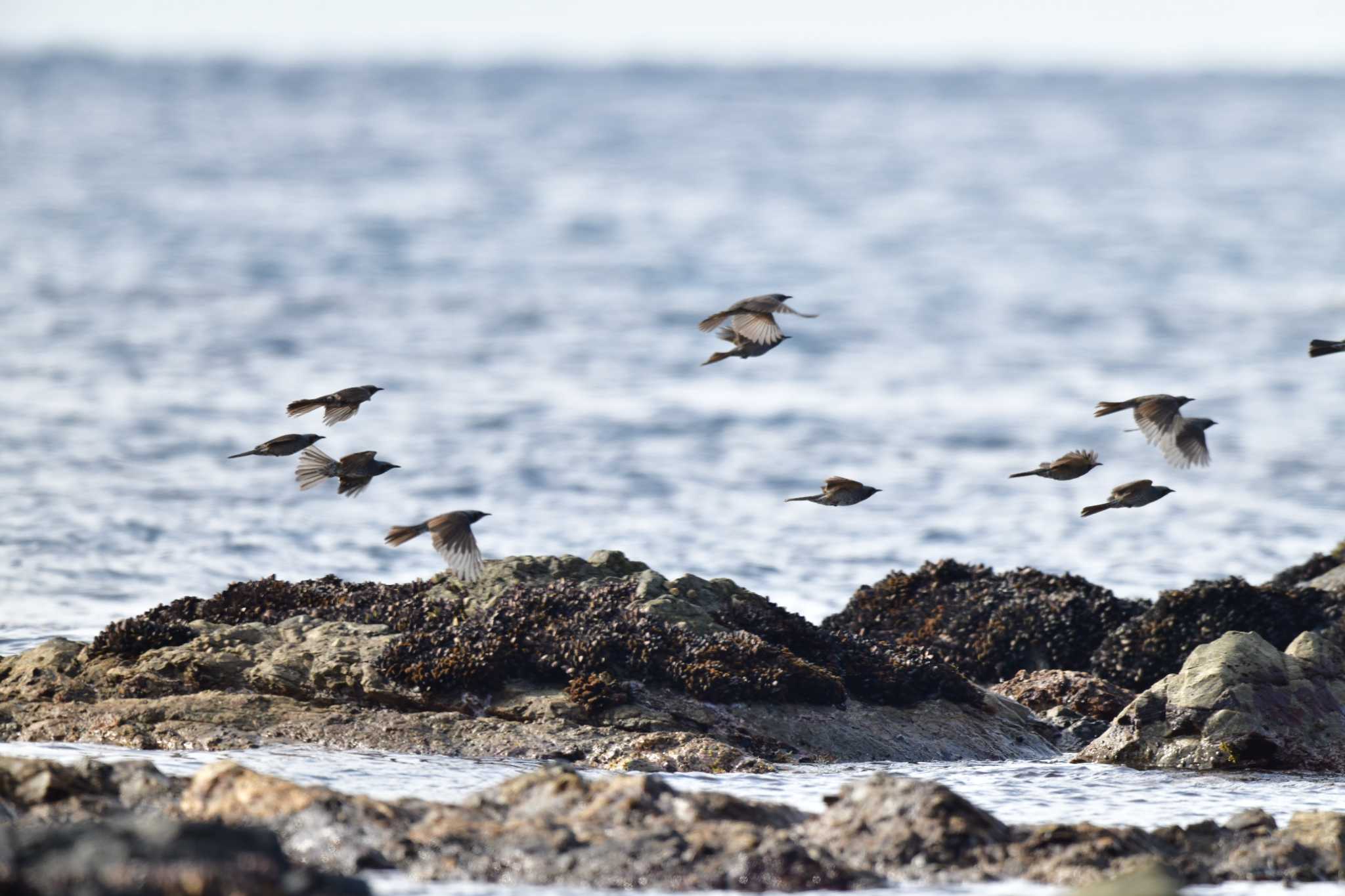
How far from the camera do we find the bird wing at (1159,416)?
12.5m

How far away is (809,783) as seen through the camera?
11.4 m

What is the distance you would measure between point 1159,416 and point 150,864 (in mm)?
7997

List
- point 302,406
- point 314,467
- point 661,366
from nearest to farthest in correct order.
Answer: point 302,406
point 314,467
point 661,366

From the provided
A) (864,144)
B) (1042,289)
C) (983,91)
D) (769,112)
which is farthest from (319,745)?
(983,91)

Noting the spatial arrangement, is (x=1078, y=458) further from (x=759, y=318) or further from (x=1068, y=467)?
(x=759, y=318)

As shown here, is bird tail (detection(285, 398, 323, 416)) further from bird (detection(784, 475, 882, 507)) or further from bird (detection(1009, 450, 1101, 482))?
bird (detection(1009, 450, 1101, 482))

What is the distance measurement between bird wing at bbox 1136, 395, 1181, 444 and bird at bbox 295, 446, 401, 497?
532cm

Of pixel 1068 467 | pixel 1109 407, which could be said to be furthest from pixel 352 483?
pixel 1109 407

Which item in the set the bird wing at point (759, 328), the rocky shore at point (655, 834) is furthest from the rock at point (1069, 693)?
the rocky shore at point (655, 834)

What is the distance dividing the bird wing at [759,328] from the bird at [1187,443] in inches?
113

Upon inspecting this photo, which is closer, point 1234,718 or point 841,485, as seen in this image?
point 1234,718

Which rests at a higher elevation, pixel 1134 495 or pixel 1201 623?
pixel 1134 495

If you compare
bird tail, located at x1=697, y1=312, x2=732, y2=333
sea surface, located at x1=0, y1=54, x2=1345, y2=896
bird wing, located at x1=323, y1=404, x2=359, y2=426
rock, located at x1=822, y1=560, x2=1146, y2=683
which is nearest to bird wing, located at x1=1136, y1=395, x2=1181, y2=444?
sea surface, located at x1=0, y1=54, x2=1345, y2=896

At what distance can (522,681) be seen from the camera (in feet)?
42.2
